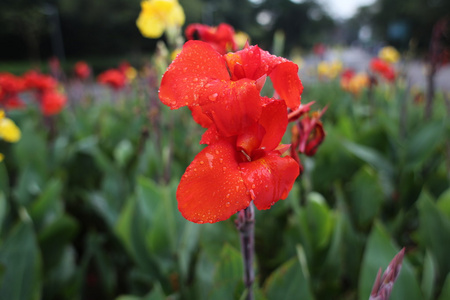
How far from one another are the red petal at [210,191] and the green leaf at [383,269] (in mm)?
602

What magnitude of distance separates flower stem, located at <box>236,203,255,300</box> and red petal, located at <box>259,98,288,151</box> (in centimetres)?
11

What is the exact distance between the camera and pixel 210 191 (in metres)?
0.40

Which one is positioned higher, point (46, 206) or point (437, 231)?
point (437, 231)

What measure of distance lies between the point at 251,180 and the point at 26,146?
2038 millimetres

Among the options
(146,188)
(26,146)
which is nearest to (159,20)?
(146,188)

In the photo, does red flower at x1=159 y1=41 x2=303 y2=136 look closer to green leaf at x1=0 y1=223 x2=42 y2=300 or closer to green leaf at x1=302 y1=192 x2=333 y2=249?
green leaf at x1=302 y1=192 x2=333 y2=249

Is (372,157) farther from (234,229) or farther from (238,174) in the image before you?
(238,174)

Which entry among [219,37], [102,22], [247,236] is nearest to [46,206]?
[219,37]

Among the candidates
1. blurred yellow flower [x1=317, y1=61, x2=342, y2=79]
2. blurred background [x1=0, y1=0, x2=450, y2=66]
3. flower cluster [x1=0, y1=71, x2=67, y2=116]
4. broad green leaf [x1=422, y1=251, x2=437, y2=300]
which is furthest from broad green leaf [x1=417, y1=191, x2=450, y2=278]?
blurred background [x1=0, y1=0, x2=450, y2=66]

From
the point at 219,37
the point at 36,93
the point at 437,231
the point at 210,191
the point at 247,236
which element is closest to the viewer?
the point at 210,191

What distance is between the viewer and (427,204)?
0.98 meters

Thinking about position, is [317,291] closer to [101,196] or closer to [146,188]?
[146,188]

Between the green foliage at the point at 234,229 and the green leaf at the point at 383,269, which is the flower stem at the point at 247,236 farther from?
the green leaf at the point at 383,269

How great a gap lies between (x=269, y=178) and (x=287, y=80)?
5.7 inches
